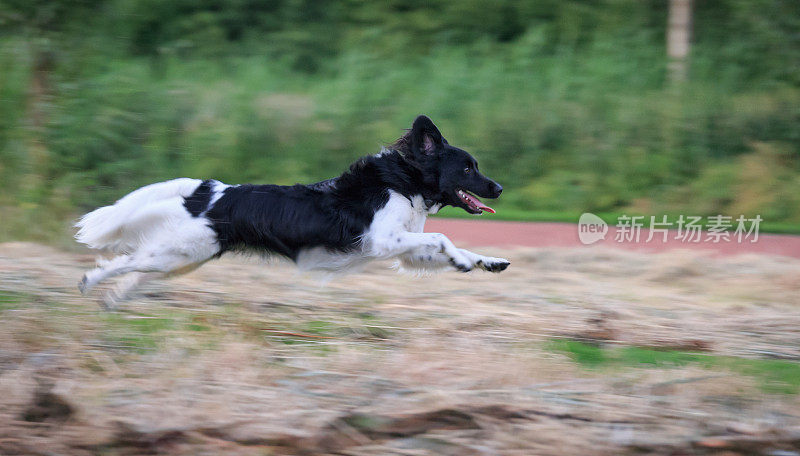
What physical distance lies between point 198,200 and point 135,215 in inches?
17.0

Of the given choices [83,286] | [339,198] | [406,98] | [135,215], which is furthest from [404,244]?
[406,98]

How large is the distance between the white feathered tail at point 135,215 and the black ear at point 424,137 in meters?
1.53

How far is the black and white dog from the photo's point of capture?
539 cm

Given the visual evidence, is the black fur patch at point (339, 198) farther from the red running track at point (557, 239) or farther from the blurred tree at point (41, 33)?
the blurred tree at point (41, 33)

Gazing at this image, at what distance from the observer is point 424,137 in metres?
5.66

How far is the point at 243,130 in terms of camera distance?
512 inches

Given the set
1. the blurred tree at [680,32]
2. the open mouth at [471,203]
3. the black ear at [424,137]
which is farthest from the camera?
the blurred tree at [680,32]

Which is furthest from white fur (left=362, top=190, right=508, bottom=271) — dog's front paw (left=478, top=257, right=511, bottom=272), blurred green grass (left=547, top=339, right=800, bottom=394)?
blurred green grass (left=547, top=339, right=800, bottom=394)

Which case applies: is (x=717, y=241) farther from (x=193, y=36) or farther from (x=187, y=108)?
(x=193, y=36)

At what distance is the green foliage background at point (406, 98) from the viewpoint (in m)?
10.5

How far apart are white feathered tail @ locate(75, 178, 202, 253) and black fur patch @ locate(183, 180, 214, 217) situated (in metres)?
0.03

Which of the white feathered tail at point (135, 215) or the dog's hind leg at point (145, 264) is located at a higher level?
the white feathered tail at point (135, 215)

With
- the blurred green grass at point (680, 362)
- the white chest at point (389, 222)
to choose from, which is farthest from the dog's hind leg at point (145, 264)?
the blurred green grass at point (680, 362)

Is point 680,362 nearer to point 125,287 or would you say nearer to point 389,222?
point 389,222
